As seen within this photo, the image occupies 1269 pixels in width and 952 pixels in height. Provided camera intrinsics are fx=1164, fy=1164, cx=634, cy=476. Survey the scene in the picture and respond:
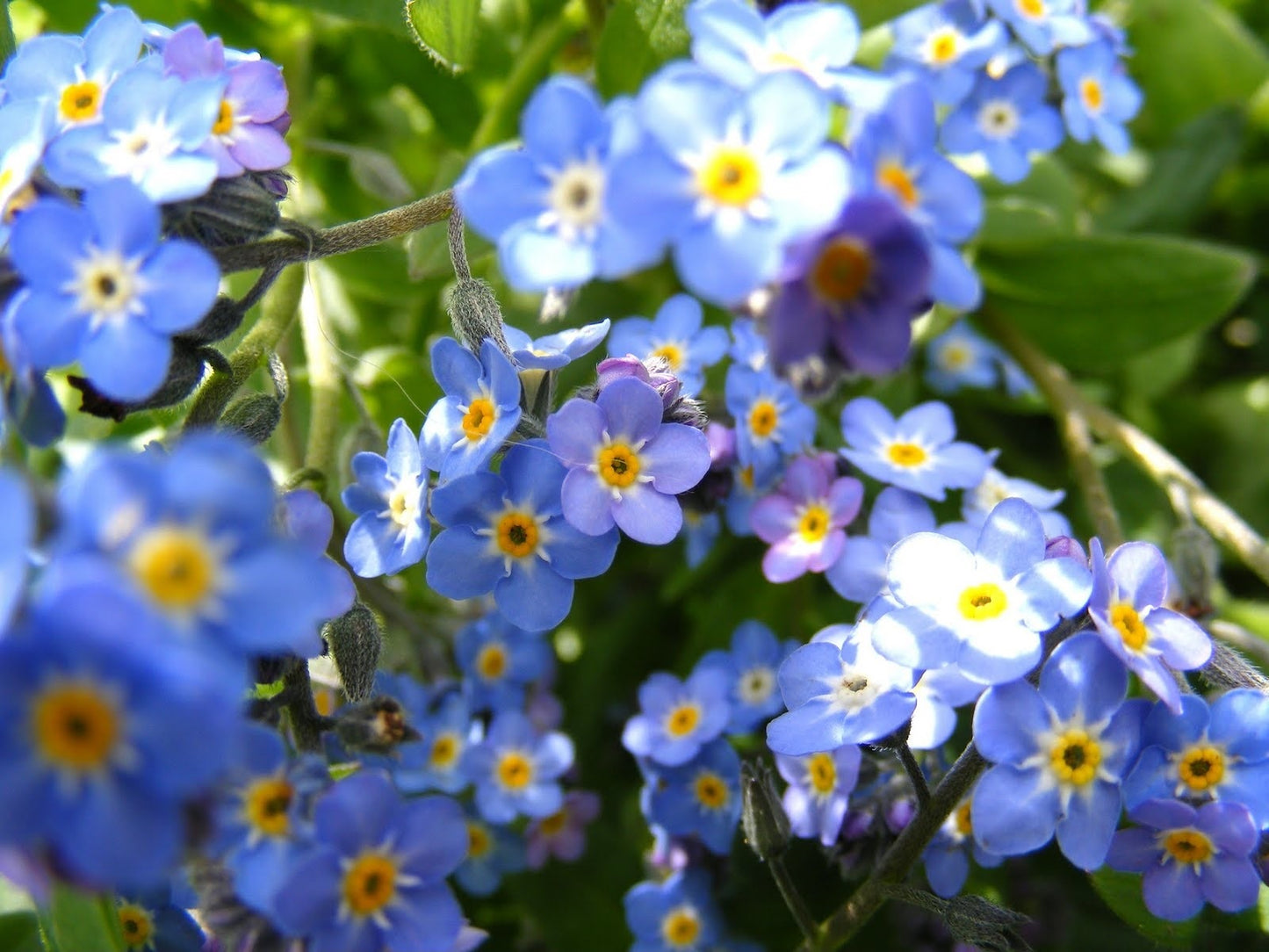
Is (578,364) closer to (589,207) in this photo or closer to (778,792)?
(778,792)

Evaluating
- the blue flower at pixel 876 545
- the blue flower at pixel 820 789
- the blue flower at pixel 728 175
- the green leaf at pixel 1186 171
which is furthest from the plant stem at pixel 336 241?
the green leaf at pixel 1186 171

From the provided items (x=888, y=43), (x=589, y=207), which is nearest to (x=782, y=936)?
(x=589, y=207)

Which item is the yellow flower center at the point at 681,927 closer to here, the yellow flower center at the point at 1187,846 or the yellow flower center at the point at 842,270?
the yellow flower center at the point at 1187,846

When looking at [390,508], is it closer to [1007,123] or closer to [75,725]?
[75,725]

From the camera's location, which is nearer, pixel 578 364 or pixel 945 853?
pixel 945 853

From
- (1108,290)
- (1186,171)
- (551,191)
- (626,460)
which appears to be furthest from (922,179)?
(1186,171)

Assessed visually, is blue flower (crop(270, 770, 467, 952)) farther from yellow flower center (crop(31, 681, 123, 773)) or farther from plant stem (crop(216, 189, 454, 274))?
plant stem (crop(216, 189, 454, 274))

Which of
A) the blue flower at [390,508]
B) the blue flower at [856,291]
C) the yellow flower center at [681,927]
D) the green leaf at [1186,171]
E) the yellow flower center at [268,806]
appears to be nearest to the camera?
the blue flower at [856,291]
